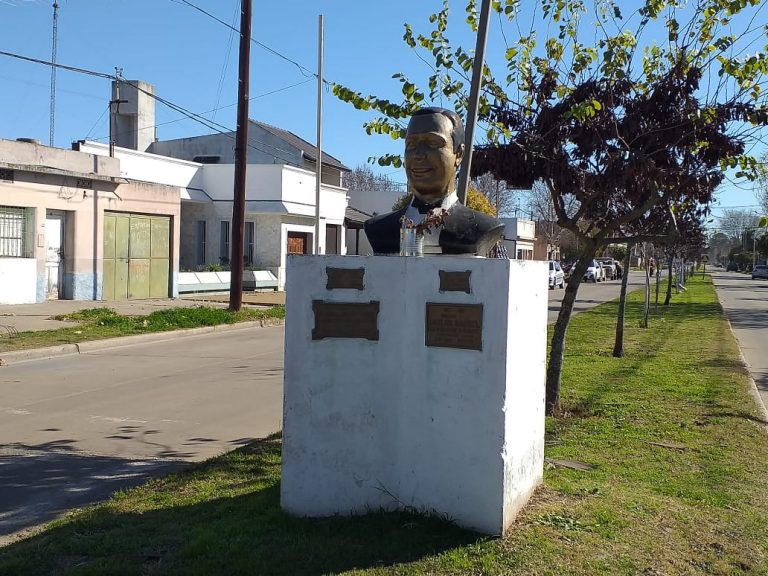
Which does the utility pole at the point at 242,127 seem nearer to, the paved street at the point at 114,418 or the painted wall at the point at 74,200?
the painted wall at the point at 74,200

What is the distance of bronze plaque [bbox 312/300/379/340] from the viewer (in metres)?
4.76

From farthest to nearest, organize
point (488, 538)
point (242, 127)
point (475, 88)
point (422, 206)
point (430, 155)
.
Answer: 1. point (242, 127)
2. point (475, 88)
3. point (422, 206)
4. point (430, 155)
5. point (488, 538)

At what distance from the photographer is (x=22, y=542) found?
15.3ft

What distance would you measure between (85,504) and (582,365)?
342 inches

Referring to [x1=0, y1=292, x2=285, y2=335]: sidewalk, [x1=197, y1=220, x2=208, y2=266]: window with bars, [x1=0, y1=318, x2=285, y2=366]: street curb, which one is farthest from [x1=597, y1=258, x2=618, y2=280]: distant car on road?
[x1=0, y1=318, x2=285, y2=366]: street curb

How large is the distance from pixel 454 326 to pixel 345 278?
755mm

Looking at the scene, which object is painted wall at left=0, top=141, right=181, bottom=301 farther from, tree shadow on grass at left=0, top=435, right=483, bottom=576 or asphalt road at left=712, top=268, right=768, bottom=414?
asphalt road at left=712, top=268, right=768, bottom=414

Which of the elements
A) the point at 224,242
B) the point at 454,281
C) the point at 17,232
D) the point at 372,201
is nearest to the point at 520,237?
the point at 372,201

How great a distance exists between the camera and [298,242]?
3105 centimetres

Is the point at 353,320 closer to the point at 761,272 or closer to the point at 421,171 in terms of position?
the point at 421,171

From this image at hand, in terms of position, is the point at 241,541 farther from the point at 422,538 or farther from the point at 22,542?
the point at 22,542

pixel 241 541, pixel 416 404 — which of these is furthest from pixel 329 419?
pixel 241 541

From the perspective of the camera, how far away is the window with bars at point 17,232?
62.2 ft

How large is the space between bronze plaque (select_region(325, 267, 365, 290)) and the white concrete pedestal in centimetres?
2
